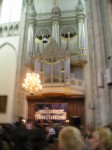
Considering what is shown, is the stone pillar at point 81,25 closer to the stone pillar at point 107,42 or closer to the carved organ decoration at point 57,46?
the carved organ decoration at point 57,46

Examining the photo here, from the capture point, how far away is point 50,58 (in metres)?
15.0

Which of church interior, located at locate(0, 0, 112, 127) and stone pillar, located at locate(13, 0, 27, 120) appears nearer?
church interior, located at locate(0, 0, 112, 127)

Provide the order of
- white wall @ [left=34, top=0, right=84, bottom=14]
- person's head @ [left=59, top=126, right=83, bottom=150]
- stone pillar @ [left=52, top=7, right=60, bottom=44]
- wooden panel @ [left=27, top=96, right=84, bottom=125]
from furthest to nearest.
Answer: white wall @ [left=34, top=0, right=84, bottom=14], stone pillar @ [left=52, top=7, right=60, bottom=44], wooden panel @ [left=27, top=96, right=84, bottom=125], person's head @ [left=59, top=126, right=83, bottom=150]

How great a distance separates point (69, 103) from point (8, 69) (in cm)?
625

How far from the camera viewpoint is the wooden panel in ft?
48.6

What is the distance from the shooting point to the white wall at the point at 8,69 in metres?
15.1

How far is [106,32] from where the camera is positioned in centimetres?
1056

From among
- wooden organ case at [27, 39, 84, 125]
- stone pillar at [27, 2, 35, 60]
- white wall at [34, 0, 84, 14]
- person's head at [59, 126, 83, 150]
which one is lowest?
person's head at [59, 126, 83, 150]

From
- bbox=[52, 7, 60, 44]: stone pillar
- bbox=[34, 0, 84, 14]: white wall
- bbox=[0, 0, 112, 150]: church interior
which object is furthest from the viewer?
bbox=[34, 0, 84, 14]: white wall

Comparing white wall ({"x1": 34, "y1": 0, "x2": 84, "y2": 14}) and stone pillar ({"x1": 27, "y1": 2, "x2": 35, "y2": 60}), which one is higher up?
white wall ({"x1": 34, "y1": 0, "x2": 84, "y2": 14})

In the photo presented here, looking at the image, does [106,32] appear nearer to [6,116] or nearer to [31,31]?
[31,31]

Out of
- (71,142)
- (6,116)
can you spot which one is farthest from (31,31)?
(71,142)

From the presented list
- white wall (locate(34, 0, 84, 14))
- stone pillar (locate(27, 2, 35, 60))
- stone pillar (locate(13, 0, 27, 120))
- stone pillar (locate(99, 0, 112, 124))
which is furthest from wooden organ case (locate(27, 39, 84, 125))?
white wall (locate(34, 0, 84, 14))

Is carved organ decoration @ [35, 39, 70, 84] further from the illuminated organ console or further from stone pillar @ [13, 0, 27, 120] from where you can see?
stone pillar @ [13, 0, 27, 120]
